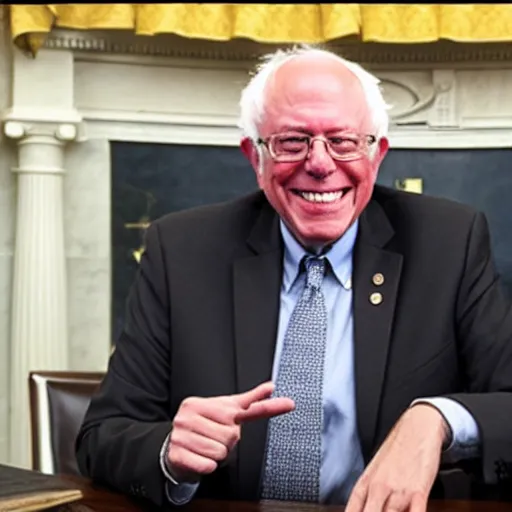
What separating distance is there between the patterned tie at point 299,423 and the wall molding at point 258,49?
2.17 metres

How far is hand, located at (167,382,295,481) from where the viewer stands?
1.14 meters

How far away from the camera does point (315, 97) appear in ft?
4.78

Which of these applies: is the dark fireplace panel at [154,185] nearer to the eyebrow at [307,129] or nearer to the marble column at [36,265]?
the marble column at [36,265]

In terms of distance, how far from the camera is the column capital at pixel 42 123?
3285mm

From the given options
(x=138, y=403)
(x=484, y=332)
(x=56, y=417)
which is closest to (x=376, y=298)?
(x=484, y=332)

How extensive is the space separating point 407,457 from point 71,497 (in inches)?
14.3

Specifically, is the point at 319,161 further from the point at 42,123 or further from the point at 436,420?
the point at 42,123

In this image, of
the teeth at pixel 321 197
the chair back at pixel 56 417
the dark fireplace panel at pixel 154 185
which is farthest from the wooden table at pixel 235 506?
the dark fireplace panel at pixel 154 185

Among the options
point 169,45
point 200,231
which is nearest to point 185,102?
point 169,45

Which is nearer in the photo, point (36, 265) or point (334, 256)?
point (334, 256)

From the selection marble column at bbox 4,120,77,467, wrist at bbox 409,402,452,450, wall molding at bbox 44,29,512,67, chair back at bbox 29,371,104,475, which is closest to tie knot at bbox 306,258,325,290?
wrist at bbox 409,402,452,450

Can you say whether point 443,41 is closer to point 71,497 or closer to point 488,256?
point 488,256

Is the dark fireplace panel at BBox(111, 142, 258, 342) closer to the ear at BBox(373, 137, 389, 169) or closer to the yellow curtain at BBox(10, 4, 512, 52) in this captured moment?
the yellow curtain at BBox(10, 4, 512, 52)

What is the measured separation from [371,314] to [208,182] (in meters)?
2.14
